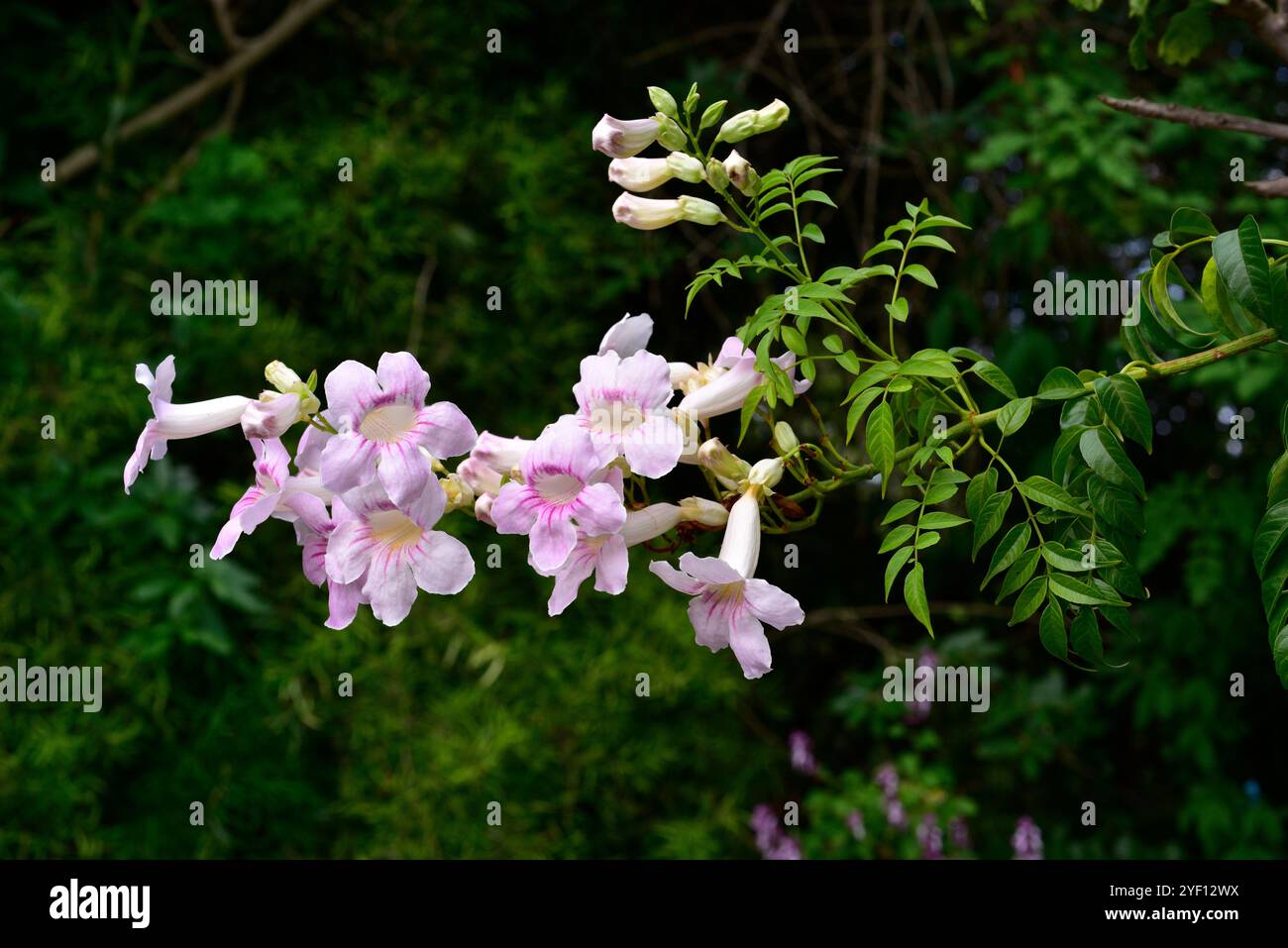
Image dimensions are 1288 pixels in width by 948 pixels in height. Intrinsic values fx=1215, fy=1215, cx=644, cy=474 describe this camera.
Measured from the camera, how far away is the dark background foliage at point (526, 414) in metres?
2.17

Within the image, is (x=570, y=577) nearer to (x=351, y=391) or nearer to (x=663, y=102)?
(x=351, y=391)

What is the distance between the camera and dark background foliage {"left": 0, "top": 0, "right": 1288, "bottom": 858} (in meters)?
2.17

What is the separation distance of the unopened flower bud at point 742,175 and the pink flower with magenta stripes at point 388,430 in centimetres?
23

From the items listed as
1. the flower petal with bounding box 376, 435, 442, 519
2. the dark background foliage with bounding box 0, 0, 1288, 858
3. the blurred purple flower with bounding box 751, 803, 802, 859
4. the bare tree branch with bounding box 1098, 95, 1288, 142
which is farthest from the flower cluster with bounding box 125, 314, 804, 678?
the blurred purple flower with bounding box 751, 803, 802, 859

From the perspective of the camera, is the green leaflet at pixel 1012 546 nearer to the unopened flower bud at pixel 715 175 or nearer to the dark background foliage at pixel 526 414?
the unopened flower bud at pixel 715 175

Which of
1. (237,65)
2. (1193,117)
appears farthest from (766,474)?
(237,65)

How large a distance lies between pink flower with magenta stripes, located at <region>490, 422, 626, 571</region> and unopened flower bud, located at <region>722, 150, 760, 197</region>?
7.7 inches

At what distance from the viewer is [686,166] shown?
2.39 feet

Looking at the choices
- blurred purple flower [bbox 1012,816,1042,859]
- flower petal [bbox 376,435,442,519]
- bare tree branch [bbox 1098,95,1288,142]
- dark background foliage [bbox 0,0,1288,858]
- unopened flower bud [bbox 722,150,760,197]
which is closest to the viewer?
flower petal [bbox 376,435,442,519]

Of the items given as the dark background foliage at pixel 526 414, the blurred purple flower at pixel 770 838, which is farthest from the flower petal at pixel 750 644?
the blurred purple flower at pixel 770 838

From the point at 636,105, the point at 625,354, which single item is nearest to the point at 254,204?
the point at 636,105

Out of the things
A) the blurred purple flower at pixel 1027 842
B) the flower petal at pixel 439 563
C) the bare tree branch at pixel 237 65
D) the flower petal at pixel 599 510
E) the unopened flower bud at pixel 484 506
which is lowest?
the blurred purple flower at pixel 1027 842

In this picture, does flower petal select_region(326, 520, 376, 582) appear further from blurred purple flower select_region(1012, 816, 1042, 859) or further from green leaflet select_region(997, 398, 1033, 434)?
blurred purple flower select_region(1012, 816, 1042, 859)

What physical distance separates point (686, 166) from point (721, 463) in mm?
179
